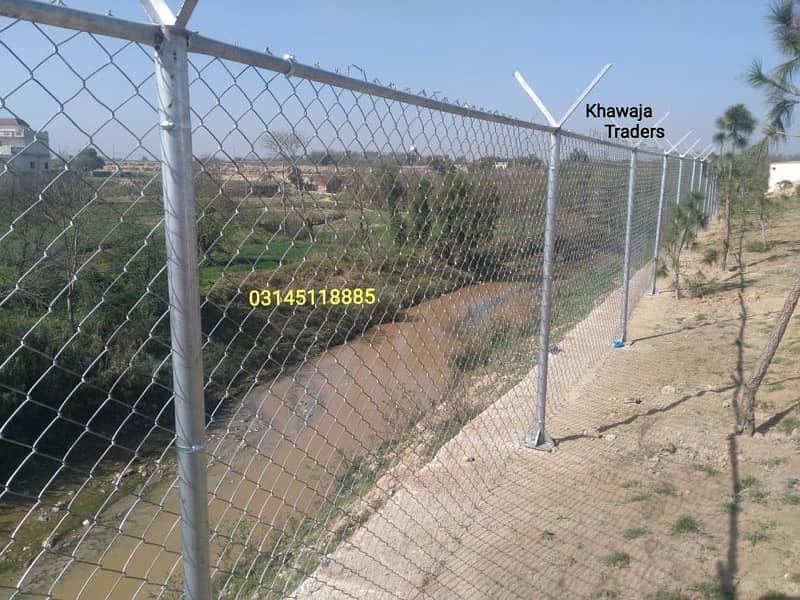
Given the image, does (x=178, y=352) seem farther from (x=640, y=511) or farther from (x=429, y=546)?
(x=640, y=511)

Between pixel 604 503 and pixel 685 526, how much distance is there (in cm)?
46

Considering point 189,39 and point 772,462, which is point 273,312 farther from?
point 772,462

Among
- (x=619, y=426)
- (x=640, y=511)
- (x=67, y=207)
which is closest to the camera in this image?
(x=67, y=207)

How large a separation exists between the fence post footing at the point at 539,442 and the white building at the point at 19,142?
3.81m

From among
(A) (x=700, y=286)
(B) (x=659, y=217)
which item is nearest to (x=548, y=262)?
(B) (x=659, y=217)

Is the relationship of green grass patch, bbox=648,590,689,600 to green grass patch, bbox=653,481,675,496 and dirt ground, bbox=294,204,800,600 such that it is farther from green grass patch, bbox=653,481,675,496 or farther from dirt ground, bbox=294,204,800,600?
green grass patch, bbox=653,481,675,496

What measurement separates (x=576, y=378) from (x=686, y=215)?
552 cm

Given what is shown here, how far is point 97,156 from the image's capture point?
4.31 feet

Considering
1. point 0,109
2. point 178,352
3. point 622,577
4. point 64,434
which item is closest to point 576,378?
point 622,577

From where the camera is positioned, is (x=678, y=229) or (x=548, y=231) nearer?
(x=548, y=231)

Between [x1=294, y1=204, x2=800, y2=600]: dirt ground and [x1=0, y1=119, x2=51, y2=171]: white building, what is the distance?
2309 millimetres

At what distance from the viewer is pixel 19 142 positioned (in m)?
1.17

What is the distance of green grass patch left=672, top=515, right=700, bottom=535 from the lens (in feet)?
11.2

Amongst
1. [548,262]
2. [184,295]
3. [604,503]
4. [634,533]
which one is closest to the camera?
[184,295]
